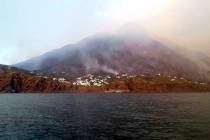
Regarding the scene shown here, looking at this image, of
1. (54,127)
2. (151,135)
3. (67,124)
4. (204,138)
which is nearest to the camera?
(204,138)

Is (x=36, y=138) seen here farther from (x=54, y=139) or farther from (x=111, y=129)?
(x=111, y=129)

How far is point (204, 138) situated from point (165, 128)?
11963 mm

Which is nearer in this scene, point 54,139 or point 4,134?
point 54,139

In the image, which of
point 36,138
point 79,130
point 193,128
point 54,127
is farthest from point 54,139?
point 193,128

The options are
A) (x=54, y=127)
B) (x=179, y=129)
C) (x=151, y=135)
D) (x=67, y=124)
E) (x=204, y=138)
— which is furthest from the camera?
(x=67, y=124)

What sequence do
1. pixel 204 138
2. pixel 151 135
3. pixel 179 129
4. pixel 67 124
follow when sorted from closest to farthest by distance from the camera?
pixel 204 138, pixel 151 135, pixel 179 129, pixel 67 124

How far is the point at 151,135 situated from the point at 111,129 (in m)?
10.0

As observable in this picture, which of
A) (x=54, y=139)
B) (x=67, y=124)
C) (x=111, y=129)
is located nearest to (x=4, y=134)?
(x=54, y=139)

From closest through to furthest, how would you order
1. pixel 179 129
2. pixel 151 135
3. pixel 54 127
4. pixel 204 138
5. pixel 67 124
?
pixel 204 138 → pixel 151 135 → pixel 179 129 → pixel 54 127 → pixel 67 124

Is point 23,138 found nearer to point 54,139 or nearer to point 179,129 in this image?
point 54,139

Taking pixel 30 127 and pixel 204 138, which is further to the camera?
pixel 30 127

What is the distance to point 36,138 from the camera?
52.3 meters

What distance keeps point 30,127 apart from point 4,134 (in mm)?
8943

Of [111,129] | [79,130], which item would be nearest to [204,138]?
[111,129]
